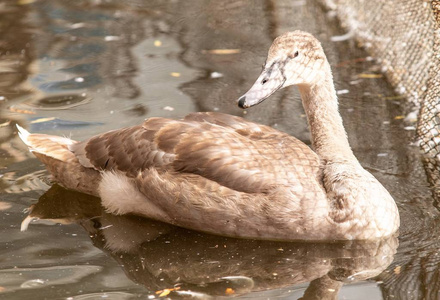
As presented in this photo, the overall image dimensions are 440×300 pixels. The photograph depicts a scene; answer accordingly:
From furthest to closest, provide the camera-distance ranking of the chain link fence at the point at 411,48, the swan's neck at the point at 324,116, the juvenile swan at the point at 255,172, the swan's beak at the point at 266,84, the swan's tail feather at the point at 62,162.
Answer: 1. the chain link fence at the point at 411,48
2. the swan's tail feather at the point at 62,162
3. the swan's neck at the point at 324,116
4. the swan's beak at the point at 266,84
5. the juvenile swan at the point at 255,172

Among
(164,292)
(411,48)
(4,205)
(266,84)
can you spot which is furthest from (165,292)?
(411,48)

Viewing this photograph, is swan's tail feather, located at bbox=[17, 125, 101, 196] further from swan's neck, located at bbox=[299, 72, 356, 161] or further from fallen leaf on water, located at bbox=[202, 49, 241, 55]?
fallen leaf on water, located at bbox=[202, 49, 241, 55]

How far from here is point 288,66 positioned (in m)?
6.80

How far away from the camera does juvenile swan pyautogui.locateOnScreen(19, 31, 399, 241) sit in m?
6.46

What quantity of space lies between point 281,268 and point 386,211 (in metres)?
0.94

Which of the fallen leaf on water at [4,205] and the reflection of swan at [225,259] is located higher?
the reflection of swan at [225,259]

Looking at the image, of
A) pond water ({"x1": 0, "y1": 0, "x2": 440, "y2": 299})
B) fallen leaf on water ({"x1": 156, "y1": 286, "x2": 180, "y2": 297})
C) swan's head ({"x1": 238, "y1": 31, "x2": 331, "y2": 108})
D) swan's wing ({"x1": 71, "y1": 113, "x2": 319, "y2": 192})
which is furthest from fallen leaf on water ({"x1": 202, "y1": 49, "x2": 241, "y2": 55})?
fallen leaf on water ({"x1": 156, "y1": 286, "x2": 180, "y2": 297})

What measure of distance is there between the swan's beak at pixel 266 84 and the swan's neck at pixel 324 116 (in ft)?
1.38

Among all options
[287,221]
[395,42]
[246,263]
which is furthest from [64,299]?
[395,42]

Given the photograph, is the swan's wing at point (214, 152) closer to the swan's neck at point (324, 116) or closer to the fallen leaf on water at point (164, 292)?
the swan's neck at point (324, 116)

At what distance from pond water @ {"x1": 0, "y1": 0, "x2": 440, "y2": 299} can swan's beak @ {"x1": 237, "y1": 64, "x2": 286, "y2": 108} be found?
1.12 metres

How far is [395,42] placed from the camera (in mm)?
10016

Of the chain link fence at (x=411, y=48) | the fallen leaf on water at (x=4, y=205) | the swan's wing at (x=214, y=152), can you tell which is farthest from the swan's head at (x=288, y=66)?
the fallen leaf on water at (x=4, y=205)

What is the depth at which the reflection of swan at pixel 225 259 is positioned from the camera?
19.8 feet
